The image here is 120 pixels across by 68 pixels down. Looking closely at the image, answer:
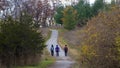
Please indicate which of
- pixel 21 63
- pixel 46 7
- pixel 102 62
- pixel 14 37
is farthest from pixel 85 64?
pixel 46 7

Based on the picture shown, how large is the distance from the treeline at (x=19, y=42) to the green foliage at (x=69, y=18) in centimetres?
6586

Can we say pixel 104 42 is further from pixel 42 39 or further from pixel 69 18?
pixel 69 18

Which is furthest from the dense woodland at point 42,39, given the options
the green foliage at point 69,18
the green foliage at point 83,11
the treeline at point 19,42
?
the green foliage at point 69,18

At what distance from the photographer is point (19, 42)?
3134 centimetres

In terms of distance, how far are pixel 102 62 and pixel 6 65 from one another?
35.8 feet

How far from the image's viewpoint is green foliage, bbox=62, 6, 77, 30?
102 metres

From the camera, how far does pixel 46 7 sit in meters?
71.1

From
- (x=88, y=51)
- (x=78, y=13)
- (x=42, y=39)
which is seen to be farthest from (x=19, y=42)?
(x=78, y=13)

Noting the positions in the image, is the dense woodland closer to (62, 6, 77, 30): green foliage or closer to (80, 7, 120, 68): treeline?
(80, 7, 120, 68): treeline

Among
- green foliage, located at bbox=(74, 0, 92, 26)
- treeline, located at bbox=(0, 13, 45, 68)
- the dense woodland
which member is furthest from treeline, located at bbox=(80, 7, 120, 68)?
green foliage, located at bbox=(74, 0, 92, 26)

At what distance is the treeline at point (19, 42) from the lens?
1182 inches

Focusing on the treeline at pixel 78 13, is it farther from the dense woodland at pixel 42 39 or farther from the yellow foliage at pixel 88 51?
the yellow foliage at pixel 88 51

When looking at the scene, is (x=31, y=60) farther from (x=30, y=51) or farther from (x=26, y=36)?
(x=26, y=36)

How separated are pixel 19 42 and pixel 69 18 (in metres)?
71.4
